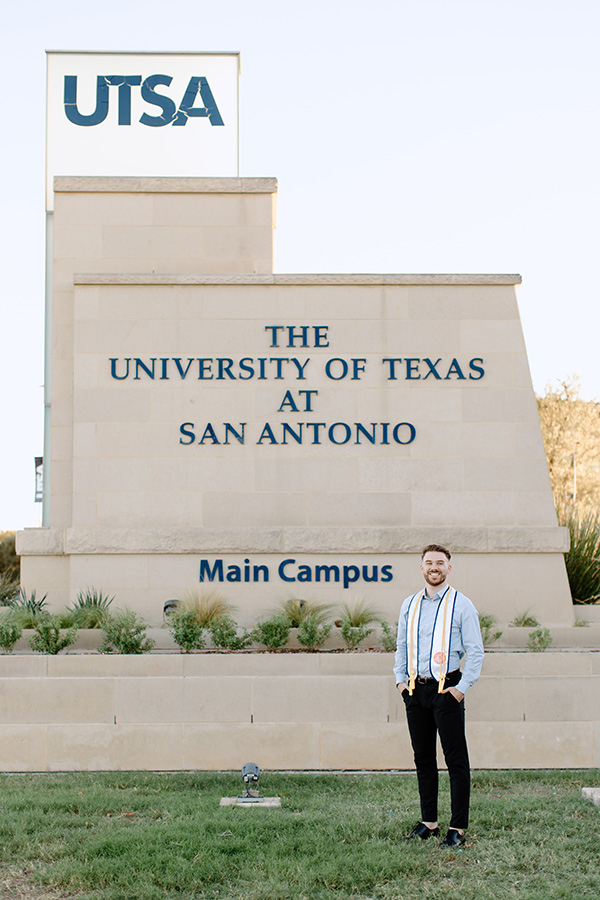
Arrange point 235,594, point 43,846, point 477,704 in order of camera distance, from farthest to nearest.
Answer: point 235,594
point 477,704
point 43,846

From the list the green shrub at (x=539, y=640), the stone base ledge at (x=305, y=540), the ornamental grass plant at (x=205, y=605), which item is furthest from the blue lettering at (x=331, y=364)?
the green shrub at (x=539, y=640)

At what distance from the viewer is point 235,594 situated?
45.4 ft

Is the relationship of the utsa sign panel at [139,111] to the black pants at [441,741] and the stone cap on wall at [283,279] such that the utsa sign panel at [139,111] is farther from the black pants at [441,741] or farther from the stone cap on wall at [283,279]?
the black pants at [441,741]

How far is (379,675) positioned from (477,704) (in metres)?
1.08

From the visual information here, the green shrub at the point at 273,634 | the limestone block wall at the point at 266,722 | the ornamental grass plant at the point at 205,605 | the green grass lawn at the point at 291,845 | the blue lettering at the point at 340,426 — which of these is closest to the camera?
the green grass lawn at the point at 291,845

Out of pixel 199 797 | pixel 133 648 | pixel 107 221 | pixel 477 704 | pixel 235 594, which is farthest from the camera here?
pixel 107 221

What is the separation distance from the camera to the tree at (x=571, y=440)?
41062 millimetres

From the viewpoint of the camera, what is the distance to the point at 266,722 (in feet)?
34.8

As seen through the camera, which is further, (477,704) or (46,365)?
(46,365)

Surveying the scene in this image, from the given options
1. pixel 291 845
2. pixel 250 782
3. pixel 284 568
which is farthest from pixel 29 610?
pixel 291 845

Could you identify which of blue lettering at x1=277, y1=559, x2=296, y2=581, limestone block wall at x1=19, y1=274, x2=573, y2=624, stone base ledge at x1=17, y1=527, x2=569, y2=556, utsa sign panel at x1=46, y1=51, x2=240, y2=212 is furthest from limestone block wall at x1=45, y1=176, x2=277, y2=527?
utsa sign panel at x1=46, y1=51, x2=240, y2=212

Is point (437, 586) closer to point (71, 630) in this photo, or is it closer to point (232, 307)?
point (71, 630)

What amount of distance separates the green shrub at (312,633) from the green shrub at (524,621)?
119 inches

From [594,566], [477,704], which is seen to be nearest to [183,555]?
[477,704]
